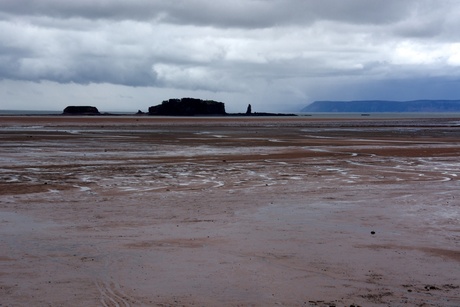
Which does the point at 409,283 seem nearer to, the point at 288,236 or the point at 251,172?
the point at 288,236

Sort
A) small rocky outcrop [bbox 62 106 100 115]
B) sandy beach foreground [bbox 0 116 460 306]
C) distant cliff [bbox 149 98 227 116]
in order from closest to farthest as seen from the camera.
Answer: sandy beach foreground [bbox 0 116 460 306]
distant cliff [bbox 149 98 227 116]
small rocky outcrop [bbox 62 106 100 115]

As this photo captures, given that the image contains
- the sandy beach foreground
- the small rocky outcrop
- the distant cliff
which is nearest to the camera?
the sandy beach foreground

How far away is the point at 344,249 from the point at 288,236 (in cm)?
119

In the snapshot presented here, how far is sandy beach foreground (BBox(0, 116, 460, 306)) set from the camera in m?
7.14

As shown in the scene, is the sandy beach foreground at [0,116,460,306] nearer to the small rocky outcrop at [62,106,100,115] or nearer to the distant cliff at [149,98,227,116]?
the distant cliff at [149,98,227,116]

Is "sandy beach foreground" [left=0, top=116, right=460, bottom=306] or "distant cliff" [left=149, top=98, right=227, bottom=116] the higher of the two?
"distant cliff" [left=149, top=98, right=227, bottom=116]

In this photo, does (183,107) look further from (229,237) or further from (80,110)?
(229,237)

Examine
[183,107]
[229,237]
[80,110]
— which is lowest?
[229,237]

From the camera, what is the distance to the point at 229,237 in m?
9.97

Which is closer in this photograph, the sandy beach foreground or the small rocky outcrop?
the sandy beach foreground

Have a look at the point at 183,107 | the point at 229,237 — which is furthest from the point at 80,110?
the point at 229,237

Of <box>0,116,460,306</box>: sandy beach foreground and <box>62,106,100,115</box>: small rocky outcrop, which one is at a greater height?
<box>62,106,100,115</box>: small rocky outcrop

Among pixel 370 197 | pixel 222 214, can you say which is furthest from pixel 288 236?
pixel 370 197

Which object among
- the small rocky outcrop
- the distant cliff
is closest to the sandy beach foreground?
the distant cliff
